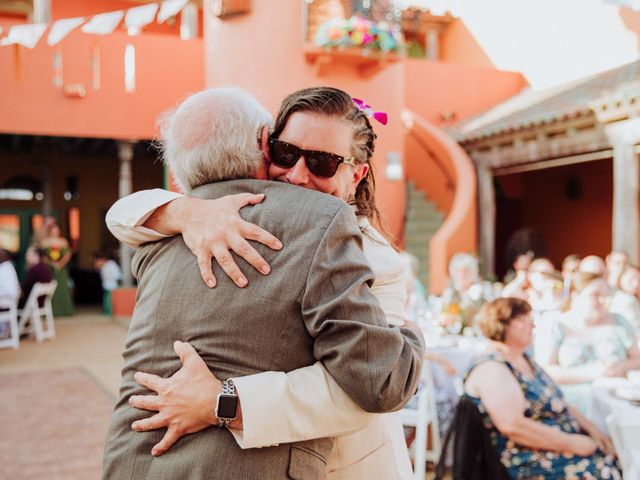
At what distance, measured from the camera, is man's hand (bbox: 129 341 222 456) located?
1.23 m

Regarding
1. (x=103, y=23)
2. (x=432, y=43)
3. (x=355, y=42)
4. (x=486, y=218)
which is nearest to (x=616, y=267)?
(x=355, y=42)

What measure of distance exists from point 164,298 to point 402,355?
0.48m

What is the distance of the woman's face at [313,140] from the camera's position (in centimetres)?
142

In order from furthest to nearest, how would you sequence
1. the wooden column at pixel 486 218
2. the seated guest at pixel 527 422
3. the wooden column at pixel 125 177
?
1. the wooden column at pixel 125 177
2. the wooden column at pixel 486 218
3. the seated guest at pixel 527 422

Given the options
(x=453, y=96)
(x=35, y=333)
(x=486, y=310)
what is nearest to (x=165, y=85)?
(x=35, y=333)

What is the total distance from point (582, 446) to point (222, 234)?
8.24 feet

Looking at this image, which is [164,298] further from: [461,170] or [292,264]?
[461,170]

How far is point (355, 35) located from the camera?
8992 millimetres

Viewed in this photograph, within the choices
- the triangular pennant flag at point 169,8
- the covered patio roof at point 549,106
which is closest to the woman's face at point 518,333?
the covered patio roof at point 549,106

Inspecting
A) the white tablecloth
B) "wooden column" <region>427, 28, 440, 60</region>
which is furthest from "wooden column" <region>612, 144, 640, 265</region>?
"wooden column" <region>427, 28, 440, 60</region>

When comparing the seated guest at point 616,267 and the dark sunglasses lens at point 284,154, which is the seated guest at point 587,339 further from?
the dark sunglasses lens at point 284,154

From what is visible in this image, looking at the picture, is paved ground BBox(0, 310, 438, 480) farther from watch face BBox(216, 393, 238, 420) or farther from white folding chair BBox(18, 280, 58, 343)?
watch face BBox(216, 393, 238, 420)

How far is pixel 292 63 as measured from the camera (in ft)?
30.7

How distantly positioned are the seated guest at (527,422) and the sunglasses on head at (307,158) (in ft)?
6.38
